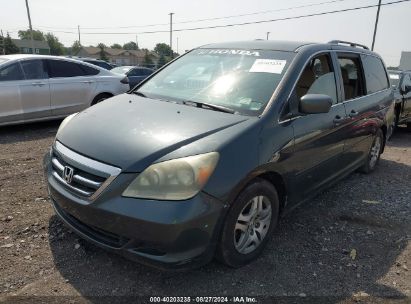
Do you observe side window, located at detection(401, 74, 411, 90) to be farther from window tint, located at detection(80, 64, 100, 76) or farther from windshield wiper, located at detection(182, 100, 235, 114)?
windshield wiper, located at detection(182, 100, 235, 114)

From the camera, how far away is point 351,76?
4590 millimetres

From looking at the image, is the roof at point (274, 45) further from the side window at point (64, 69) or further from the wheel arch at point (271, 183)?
the side window at point (64, 69)

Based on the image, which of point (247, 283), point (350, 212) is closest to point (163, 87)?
point (247, 283)

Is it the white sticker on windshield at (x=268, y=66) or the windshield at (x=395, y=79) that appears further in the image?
the windshield at (x=395, y=79)

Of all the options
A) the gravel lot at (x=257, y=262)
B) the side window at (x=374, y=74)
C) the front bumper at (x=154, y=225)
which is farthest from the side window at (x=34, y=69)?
the side window at (x=374, y=74)

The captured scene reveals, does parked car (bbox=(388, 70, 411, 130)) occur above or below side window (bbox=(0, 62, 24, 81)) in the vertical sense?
below

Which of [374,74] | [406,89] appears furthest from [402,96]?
[374,74]

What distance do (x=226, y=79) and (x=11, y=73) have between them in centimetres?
521

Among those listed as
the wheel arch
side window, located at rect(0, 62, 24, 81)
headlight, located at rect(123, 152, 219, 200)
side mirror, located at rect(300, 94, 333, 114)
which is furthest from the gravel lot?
side window, located at rect(0, 62, 24, 81)

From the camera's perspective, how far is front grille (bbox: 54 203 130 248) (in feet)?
8.57

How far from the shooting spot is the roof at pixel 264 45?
3.85 m

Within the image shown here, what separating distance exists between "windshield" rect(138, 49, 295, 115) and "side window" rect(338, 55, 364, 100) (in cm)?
102

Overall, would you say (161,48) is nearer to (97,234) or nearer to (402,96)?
(402,96)

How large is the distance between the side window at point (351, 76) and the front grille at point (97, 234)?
9.77ft
